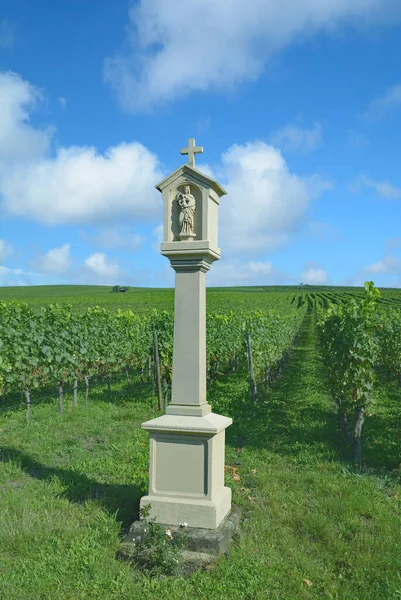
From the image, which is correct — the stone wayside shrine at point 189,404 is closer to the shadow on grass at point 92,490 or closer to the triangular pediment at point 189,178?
the triangular pediment at point 189,178

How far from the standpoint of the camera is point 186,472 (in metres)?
5.08

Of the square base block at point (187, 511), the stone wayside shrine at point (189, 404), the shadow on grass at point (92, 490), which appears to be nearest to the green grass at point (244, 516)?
the shadow on grass at point (92, 490)

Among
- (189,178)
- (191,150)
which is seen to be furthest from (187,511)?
(191,150)

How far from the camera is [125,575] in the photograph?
14.1ft

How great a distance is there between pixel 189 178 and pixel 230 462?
4295 millimetres

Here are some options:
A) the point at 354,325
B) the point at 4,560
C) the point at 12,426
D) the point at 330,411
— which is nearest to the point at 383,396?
the point at 330,411

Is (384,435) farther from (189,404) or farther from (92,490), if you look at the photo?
(92,490)

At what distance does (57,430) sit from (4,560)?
15.8 feet

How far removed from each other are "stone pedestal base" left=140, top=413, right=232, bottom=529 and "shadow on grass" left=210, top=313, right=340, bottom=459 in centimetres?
328

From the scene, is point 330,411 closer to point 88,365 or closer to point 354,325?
point 354,325

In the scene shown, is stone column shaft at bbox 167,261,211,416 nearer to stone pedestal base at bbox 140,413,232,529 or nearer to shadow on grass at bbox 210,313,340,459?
stone pedestal base at bbox 140,413,232,529

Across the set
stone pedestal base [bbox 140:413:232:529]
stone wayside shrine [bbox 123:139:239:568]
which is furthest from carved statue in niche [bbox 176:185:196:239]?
stone pedestal base [bbox 140:413:232:529]

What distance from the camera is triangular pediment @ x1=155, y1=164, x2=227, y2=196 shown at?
17.4 feet

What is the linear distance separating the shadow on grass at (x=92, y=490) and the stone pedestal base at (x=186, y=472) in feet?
1.64
